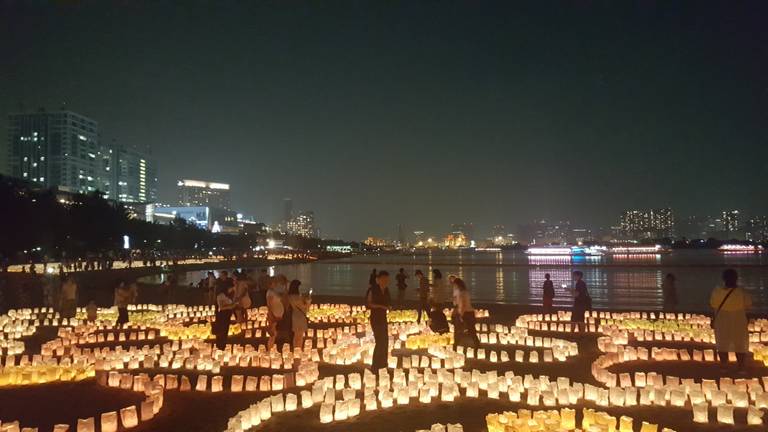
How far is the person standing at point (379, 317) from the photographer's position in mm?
11906

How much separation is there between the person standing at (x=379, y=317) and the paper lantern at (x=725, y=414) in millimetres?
5722

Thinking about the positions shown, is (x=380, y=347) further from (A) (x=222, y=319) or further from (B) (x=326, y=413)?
(A) (x=222, y=319)

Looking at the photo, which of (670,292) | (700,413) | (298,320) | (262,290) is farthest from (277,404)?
(262,290)

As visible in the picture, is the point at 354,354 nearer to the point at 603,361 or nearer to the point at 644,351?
the point at 603,361

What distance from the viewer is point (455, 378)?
36.0ft

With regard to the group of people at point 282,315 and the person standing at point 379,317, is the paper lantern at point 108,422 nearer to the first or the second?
the person standing at point 379,317

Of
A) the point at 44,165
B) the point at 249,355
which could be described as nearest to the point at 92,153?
the point at 44,165

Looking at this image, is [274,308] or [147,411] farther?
[274,308]

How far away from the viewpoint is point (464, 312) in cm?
1408

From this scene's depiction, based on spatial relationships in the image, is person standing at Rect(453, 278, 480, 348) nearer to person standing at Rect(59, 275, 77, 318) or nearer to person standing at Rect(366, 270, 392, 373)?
person standing at Rect(366, 270, 392, 373)

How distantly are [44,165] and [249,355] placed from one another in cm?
17664

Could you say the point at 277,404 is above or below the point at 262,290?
below

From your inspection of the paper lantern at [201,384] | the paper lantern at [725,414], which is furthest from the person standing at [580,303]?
the paper lantern at [201,384]

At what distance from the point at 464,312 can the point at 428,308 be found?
14.4ft
